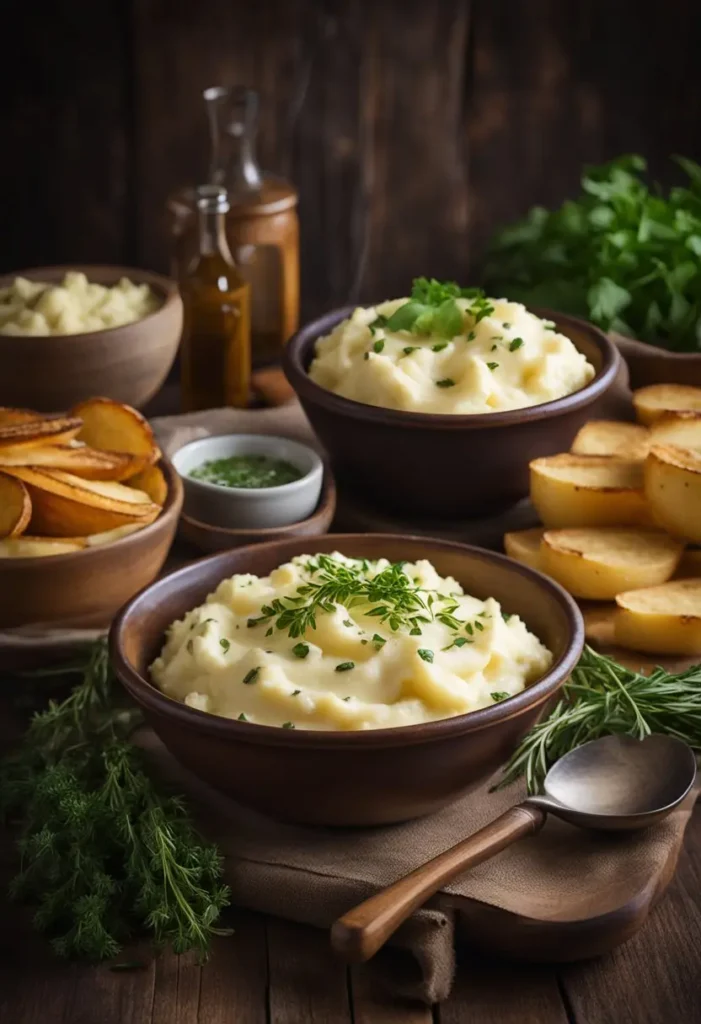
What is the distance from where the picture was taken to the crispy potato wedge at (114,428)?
3047 mm

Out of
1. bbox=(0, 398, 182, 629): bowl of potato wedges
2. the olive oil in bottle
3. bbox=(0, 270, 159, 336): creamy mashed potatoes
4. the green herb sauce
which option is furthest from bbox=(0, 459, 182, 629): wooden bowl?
the olive oil in bottle

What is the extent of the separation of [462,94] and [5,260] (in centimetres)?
166

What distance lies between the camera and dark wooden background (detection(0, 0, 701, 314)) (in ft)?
15.4

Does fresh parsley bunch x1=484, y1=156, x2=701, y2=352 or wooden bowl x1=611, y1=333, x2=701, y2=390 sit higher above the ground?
fresh parsley bunch x1=484, y1=156, x2=701, y2=352

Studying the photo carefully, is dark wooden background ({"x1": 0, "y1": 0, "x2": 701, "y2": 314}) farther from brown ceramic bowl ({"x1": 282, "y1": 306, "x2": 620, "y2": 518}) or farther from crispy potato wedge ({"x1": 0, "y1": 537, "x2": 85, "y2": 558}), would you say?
crispy potato wedge ({"x1": 0, "y1": 537, "x2": 85, "y2": 558})

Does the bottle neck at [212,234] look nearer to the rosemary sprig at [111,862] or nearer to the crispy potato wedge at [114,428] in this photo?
the crispy potato wedge at [114,428]

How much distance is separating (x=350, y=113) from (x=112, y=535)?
2.61 metres

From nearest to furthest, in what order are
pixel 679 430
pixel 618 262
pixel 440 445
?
pixel 440 445 → pixel 679 430 → pixel 618 262

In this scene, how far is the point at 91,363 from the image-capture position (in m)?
3.54

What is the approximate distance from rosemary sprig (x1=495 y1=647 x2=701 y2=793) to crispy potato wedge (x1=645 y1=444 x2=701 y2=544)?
16.7 inches

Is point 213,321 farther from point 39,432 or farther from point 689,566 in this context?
point 689,566

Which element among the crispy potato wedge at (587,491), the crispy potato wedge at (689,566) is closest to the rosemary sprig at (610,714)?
the crispy potato wedge at (689,566)

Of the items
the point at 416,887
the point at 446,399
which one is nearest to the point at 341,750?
the point at 416,887

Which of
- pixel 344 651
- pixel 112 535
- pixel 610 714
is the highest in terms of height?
pixel 344 651
